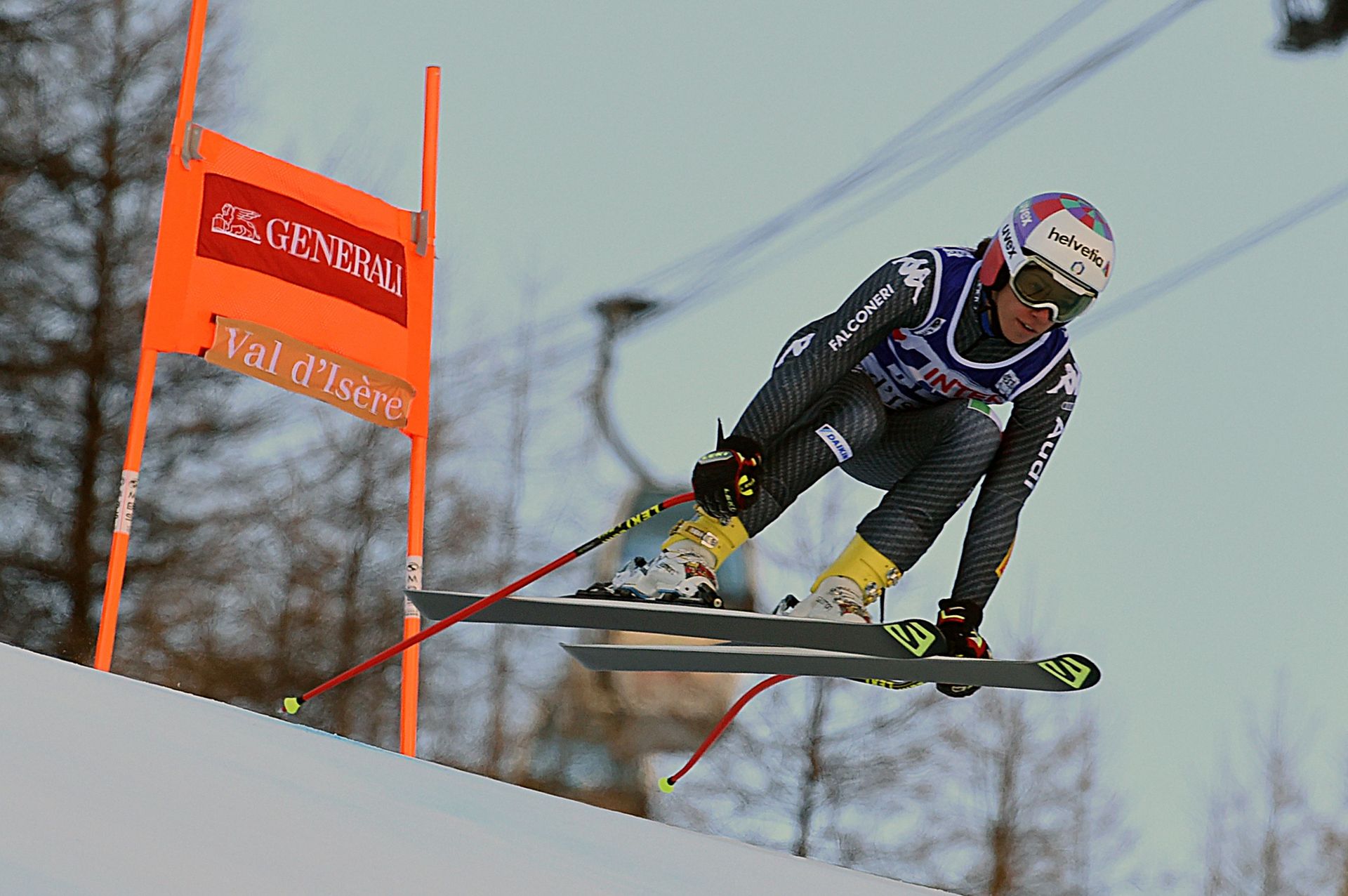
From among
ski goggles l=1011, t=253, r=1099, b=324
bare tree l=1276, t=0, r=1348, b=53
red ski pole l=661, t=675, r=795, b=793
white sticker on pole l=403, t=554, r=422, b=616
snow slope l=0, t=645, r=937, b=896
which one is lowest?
snow slope l=0, t=645, r=937, b=896

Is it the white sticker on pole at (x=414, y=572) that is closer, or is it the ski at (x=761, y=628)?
the ski at (x=761, y=628)

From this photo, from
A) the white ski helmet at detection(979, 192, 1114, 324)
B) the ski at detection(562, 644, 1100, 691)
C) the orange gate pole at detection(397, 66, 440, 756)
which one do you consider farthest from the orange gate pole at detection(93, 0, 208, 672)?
the white ski helmet at detection(979, 192, 1114, 324)

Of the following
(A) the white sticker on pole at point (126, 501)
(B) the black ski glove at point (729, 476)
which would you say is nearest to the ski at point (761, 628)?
(B) the black ski glove at point (729, 476)

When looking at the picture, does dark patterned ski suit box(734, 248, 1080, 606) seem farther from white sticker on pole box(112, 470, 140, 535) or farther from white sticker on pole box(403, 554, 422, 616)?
white sticker on pole box(112, 470, 140, 535)

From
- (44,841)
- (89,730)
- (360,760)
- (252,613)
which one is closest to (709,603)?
(360,760)

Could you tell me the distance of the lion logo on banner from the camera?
6.04 m

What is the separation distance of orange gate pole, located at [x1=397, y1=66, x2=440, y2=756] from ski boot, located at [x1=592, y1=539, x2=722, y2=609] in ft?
4.04

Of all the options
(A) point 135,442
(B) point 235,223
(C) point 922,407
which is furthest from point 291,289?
(C) point 922,407

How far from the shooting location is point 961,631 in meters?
4.57

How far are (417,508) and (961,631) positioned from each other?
2833 mm

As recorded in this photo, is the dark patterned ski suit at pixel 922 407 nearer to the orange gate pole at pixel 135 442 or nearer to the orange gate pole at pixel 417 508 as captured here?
the orange gate pole at pixel 417 508

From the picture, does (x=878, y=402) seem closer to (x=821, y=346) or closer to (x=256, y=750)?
(x=821, y=346)

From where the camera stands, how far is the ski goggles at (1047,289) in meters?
4.39

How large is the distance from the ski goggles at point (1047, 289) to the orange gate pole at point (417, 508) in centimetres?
257
